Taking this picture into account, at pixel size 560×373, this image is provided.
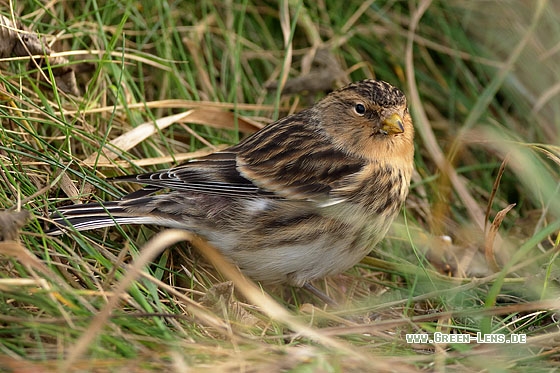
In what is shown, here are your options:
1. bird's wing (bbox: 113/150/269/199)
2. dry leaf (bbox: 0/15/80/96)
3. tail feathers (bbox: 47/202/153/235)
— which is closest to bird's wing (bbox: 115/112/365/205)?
bird's wing (bbox: 113/150/269/199)

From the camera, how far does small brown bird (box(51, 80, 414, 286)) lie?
12.6ft

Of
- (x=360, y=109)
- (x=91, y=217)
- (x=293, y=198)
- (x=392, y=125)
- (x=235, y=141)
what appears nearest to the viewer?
(x=91, y=217)

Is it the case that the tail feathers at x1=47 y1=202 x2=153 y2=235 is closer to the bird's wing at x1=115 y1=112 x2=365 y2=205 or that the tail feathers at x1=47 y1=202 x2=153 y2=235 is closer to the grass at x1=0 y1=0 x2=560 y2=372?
the grass at x1=0 y1=0 x2=560 y2=372

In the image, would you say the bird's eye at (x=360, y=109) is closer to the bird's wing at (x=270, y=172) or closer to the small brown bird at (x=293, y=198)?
the small brown bird at (x=293, y=198)

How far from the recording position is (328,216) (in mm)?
3855

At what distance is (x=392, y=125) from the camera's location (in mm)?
4031

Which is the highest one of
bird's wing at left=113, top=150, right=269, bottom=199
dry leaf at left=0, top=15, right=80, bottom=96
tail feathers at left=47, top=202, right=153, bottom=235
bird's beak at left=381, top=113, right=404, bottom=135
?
dry leaf at left=0, top=15, right=80, bottom=96

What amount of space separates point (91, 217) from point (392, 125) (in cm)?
157

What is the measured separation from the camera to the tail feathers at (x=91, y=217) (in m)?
3.52

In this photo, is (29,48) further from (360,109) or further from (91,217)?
(360,109)

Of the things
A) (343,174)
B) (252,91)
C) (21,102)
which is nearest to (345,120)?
(343,174)

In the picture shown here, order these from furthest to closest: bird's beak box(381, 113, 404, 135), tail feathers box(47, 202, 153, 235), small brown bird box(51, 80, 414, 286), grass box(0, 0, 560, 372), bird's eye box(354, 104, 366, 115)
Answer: bird's eye box(354, 104, 366, 115) → bird's beak box(381, 113, 404, 135) → small brown bird box(51, 80, 414, 286) → tail feathers box(47, 202, 153, 235) → grass box(0, 0, 560, 372)

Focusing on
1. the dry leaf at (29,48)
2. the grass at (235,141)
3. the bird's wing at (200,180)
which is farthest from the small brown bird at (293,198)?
the dry leaf at (29,48)

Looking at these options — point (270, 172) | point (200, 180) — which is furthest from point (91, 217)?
point (270, 172)
